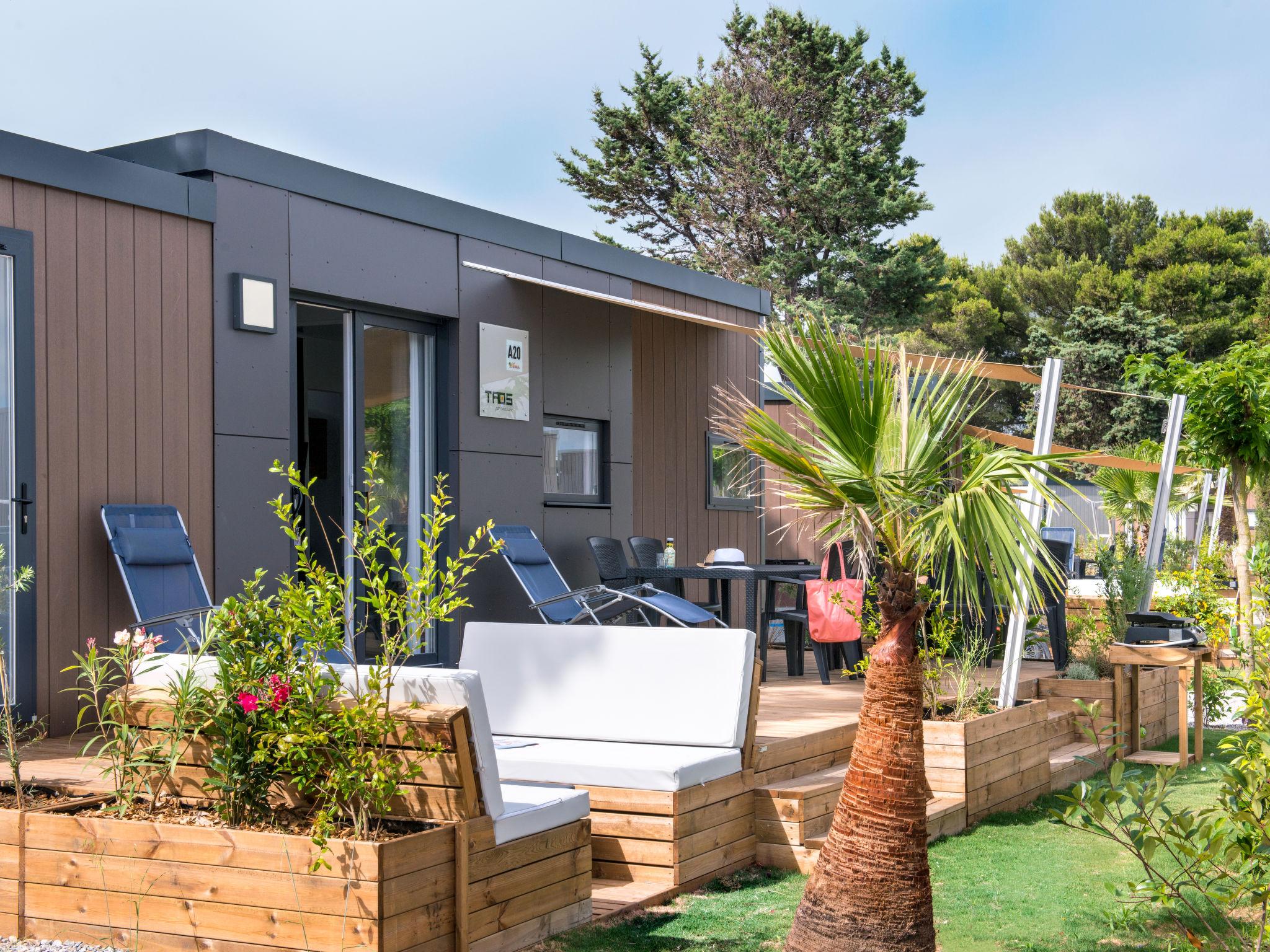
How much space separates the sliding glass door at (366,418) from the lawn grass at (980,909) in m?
3.22

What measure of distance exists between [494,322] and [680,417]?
8.77ft

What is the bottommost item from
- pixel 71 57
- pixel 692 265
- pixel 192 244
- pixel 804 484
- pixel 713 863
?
pixel 713 863

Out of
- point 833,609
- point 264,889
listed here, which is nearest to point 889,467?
point 264,889

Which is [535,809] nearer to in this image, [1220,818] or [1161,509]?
[1220,818]

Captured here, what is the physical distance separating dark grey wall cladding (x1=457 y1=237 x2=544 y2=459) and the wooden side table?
3.74 m

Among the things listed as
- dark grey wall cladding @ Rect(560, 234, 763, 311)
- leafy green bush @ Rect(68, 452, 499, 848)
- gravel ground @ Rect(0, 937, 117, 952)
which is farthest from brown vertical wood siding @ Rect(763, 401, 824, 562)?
gravel ground @ Rect(0, 937, 117, 952)

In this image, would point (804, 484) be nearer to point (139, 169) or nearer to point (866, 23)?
point (139, 169)

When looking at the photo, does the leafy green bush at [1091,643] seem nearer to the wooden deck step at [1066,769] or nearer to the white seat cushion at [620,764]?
the wooden deck step at [1066,769]

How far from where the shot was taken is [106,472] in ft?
17.9

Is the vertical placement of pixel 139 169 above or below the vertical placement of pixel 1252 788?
above

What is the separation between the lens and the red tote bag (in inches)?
243

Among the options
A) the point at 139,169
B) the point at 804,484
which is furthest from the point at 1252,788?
the point at 139,169

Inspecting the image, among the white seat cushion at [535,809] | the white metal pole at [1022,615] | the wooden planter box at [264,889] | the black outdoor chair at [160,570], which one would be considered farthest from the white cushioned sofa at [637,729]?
the white metal pole at [1022,615]

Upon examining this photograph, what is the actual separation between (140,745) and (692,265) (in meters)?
22.7
